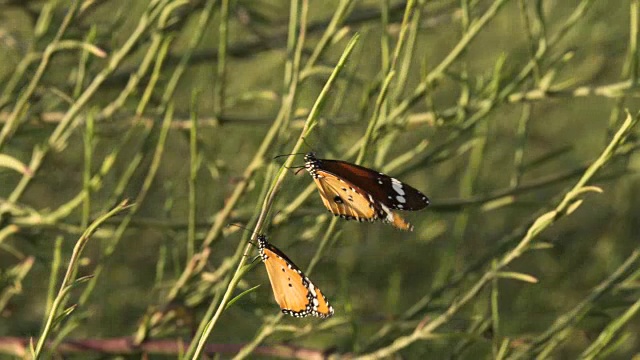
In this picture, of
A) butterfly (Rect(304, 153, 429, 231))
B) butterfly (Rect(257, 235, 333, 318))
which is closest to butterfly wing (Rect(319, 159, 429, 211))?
butterfly (Rect(304, 153, 429, 231))

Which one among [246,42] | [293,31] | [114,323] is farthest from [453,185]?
[293,31]

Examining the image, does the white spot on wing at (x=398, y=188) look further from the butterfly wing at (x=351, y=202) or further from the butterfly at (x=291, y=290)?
the butterfly at (x=291, y=290)

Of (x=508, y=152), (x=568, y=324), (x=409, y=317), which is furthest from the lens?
(x=508, y=152)

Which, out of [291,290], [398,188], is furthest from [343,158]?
[291,290]

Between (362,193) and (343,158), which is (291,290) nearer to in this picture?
(362,193)

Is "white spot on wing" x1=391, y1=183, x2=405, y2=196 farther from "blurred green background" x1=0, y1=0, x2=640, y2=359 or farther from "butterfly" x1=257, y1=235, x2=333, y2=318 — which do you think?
"butterfly" x1=257, y1=235, x2=333, y2=318

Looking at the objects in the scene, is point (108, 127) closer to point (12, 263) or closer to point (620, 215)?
point (620, 215)

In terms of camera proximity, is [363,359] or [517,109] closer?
[363,359]
